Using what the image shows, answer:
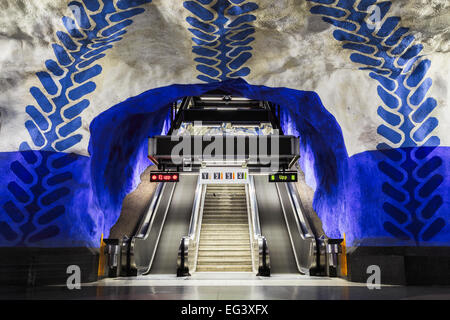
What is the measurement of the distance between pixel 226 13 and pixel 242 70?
6.12 feet

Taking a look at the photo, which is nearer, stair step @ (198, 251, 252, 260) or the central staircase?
the central staircase

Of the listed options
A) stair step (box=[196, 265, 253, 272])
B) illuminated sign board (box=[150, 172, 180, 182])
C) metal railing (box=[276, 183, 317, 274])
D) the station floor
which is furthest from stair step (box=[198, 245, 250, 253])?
the station floor

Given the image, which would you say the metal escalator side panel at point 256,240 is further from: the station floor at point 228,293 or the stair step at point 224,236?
the station floor at point 228,293

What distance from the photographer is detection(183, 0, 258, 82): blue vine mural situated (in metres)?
6.15

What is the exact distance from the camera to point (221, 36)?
696 centimetres

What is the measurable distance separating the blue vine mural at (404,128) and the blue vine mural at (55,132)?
408 centimetres

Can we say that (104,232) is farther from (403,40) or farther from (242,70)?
(403,40)

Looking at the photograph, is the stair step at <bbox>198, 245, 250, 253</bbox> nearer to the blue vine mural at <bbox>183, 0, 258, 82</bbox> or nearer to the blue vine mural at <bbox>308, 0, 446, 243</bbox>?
the blue vine mural at <bbox>183, 0, 258, 82</bbox>

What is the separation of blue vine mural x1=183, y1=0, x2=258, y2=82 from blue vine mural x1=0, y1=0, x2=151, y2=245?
1.17 metres

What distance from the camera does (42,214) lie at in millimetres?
7000

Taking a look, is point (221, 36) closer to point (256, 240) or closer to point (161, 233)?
point (256, 240)

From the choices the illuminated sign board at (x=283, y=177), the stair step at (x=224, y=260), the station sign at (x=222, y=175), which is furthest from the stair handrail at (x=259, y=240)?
the station sign at (x=222, y=175)

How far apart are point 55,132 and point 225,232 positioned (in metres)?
7.13

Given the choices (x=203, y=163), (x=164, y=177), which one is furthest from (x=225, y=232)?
(x=164, y=177)
